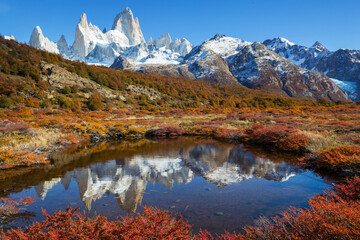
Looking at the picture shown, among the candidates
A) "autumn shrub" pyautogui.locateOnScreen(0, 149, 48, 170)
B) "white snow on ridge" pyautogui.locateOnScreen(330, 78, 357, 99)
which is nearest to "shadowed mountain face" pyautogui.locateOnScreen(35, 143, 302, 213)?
"autumn shrub" pyautogui.locateOnScreen(0, 149, 48, 170)

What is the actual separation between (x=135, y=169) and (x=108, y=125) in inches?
500

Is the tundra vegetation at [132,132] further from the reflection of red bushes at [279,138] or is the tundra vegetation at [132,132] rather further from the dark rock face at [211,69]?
the dark rock face at [211,69]

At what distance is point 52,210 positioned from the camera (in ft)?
19.9

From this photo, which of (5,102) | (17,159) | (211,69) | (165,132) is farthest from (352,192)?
(211,69)

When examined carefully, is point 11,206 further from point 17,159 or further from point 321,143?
point 321,143

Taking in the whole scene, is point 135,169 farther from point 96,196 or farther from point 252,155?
point 252,155

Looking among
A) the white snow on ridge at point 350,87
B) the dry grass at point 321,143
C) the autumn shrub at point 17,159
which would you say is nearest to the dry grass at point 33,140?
the autumn shrub at point 17,159

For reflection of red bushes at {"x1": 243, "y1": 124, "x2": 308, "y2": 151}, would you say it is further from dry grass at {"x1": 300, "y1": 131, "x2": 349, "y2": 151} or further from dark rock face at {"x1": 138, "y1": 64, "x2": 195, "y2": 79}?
dark rock face at {"x1": 138, "y1": 64, "x2": 195, "y2": 79}

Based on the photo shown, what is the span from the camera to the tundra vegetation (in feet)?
11.0

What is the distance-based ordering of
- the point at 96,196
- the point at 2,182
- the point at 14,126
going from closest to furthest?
the point at 96,196, the point at 2,182, the point at 14,126

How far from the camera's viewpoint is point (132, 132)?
2142 centimetres

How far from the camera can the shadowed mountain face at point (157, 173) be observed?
7.45 m

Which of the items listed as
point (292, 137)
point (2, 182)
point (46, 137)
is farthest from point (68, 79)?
point (292, 137)

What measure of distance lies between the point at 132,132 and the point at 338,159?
59.9 feet
